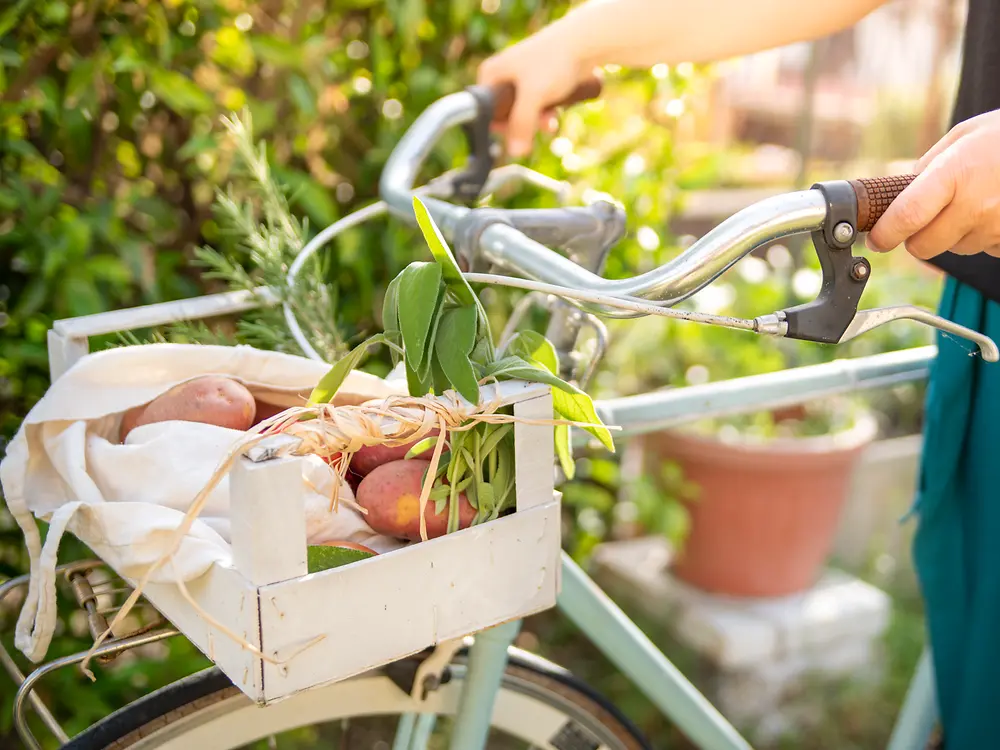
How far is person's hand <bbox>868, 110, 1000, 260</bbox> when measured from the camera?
0.65 meters

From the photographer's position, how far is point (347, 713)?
92cm

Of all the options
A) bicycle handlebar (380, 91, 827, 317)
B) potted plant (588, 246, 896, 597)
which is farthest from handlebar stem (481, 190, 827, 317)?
potted plant (588, 246, 896, 597)

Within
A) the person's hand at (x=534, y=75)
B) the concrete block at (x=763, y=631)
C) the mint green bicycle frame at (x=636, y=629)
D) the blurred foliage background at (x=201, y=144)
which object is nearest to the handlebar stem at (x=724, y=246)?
the mint green bicycle frame at (x=636, y=629)

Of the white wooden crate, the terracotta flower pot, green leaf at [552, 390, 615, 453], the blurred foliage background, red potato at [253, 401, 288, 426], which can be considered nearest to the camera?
the white wooden crate

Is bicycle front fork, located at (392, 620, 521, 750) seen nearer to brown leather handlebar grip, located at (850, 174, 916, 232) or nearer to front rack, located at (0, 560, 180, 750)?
front rack, located at (0, 560, 180, 750)

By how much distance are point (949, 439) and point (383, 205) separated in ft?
2.23

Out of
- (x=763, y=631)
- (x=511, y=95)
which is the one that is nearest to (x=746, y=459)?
(x=763, y=631)

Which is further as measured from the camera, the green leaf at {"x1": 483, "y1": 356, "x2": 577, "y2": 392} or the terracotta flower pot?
the terracotta flower pot

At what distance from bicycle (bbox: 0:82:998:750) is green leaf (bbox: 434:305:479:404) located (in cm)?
4

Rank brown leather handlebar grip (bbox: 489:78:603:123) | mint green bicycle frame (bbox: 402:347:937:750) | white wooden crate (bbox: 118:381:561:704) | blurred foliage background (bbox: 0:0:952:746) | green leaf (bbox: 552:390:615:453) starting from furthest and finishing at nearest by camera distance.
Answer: blurred foliage background (bbox: 0:0:952:746), brown leather handlebar grip (bbox: 489:78:603:123), mint green bicycle frame (bbox: 402:347:937:750), green leaf (bbox: 552:390:615:453), white wooden crate (bbox: 118:381:561:704)

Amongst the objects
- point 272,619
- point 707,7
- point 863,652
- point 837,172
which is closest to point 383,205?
point 707,7

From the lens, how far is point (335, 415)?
0.60 meters

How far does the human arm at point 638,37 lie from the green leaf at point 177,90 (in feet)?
1.47

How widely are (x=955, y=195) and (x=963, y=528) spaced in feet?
2.18
